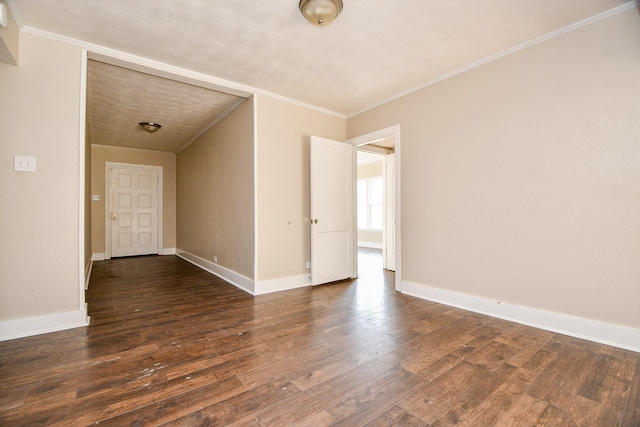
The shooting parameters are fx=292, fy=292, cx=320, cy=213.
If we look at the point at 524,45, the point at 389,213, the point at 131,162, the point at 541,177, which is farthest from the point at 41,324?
the point at 131,162

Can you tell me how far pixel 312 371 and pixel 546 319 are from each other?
221cm

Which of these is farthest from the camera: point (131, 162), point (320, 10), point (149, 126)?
point (131, 162)

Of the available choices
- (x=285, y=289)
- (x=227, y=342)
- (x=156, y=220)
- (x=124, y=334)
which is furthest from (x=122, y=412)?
(x=156, y=220)

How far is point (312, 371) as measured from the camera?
76.7 inches

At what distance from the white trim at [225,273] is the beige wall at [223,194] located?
7 centimetres

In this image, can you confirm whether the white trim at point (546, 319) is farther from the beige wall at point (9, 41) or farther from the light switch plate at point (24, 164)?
the beige wall at point (9, 41)

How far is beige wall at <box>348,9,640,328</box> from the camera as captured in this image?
2297 millimetres

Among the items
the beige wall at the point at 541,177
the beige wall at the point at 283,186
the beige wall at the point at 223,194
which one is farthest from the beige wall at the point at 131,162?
the beige wall at the point at 541,177

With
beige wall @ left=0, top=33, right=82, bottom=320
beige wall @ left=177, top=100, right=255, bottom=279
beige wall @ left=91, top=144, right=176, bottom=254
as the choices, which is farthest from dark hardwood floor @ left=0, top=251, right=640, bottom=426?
beige wall @ left=91, top=144, right=176, bottom=254

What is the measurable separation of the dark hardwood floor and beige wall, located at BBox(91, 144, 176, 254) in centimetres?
438

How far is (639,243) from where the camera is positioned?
2215mm

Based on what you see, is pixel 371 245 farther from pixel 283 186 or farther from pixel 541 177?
pixel 541 177

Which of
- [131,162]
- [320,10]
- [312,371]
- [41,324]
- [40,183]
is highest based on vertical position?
[320,10]

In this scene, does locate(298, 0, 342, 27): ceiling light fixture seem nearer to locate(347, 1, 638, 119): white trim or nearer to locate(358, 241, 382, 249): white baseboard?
locate(347, 1, 638, 119): white trim
